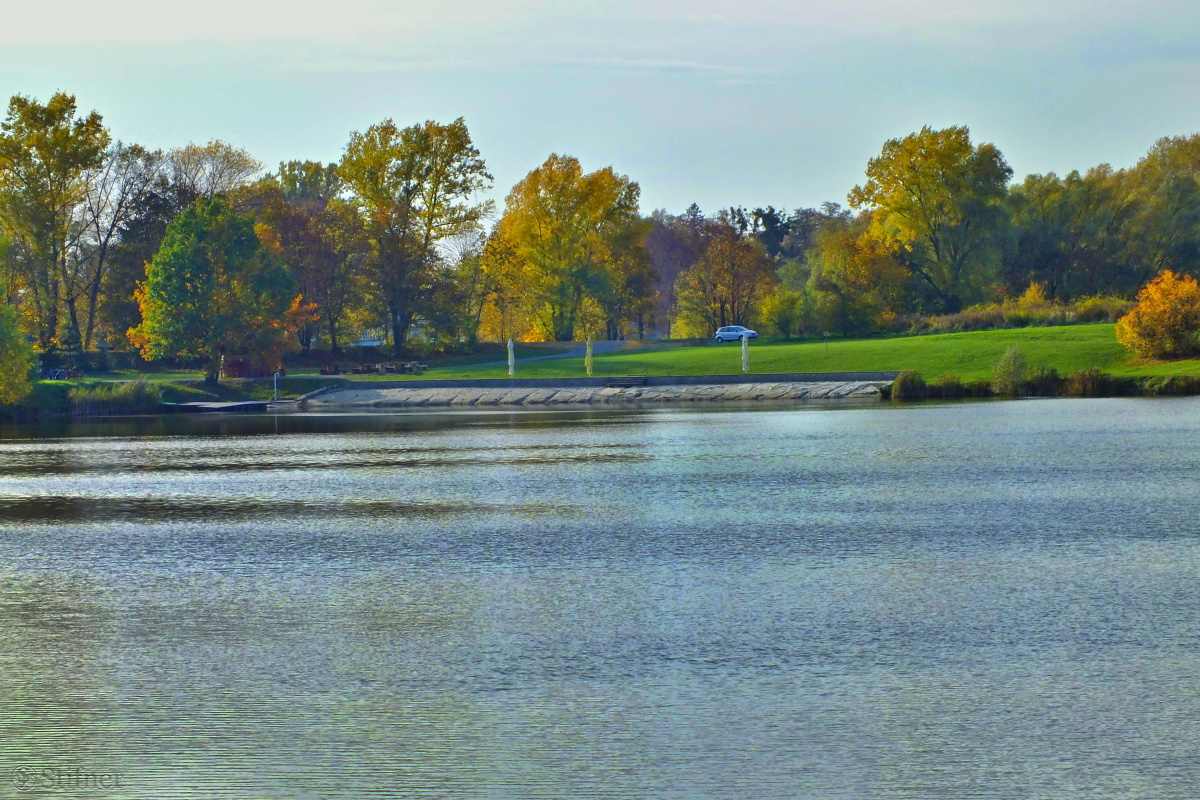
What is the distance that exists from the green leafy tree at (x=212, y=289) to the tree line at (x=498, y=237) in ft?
11.5

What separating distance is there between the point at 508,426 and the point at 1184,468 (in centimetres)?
2746

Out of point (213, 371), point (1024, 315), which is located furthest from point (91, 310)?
point (1024, 315)

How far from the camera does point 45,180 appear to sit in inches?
3300

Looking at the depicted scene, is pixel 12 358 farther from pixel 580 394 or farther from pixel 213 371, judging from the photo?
pixel 580 394

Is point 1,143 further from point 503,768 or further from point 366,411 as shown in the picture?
point 503,768

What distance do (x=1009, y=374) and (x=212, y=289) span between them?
41.1 m

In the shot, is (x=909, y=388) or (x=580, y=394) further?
(x=580, y=394)

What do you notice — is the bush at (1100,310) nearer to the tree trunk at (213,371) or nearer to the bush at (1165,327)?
the bush at (1165,327)

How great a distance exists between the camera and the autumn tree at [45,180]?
3258 inches

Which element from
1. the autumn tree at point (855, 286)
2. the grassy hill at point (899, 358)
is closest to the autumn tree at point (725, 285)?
the autumn tree at point (855, 286)

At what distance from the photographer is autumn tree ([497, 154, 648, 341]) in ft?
314

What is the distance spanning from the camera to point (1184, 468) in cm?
2814

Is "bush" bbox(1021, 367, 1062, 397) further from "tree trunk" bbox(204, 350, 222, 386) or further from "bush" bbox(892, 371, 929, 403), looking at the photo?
"tree trunk" bbox(204, 350, 222, 386)

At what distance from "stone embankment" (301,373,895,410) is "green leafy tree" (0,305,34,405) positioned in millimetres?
13040
